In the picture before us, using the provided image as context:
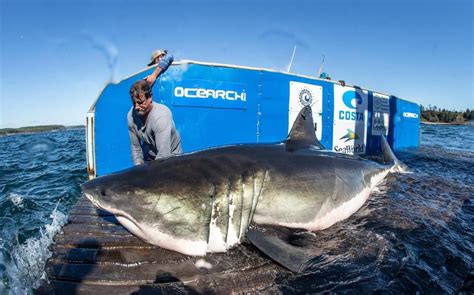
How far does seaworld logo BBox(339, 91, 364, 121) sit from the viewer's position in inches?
362

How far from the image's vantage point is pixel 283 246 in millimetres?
2523

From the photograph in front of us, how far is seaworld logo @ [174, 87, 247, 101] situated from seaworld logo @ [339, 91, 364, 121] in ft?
11.7

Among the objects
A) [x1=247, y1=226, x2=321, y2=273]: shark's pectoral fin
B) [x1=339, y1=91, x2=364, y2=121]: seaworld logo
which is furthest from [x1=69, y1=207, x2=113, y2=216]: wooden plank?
[x1=339, y1=91, x2=364, y2=121]: seaworld logo

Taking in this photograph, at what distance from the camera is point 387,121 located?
1122cm

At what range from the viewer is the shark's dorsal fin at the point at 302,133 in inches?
146

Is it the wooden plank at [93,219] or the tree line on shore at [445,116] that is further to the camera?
the tree line on shore at [445,116]

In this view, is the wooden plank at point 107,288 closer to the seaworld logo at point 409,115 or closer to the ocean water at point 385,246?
the ocean water at point 385,246

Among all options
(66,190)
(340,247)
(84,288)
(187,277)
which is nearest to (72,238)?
(84,288)

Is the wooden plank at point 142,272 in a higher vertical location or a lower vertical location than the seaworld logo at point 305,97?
lower

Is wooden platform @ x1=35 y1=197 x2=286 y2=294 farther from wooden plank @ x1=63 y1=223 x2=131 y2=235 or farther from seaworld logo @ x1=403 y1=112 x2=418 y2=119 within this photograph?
seaworld logo @ x1=403 y1=112 x2=418 y2=119

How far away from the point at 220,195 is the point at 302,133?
5.50 ft

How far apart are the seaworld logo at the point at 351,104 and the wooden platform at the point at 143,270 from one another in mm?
7428

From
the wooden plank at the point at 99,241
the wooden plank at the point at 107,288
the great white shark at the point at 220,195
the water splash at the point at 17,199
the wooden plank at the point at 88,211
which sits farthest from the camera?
the water splash at the point at 17,199

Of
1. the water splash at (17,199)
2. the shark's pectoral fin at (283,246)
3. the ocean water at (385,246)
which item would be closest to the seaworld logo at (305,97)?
the ocean water at (385,246)
